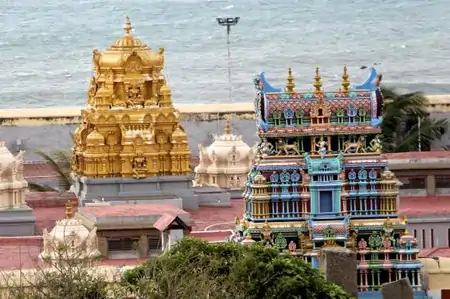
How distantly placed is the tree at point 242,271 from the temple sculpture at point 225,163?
1616 centimetres

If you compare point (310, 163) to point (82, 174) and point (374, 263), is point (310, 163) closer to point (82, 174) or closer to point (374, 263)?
point (374, 263)

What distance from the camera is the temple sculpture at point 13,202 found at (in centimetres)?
4641

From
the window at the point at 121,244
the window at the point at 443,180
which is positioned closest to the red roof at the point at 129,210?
the window at the point at 121,244

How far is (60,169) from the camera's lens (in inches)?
2124

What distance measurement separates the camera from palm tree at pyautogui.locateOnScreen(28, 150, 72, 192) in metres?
53.4

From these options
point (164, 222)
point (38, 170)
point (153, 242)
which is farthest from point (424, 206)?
point (38, 170)

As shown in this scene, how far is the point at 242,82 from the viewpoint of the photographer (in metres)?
107

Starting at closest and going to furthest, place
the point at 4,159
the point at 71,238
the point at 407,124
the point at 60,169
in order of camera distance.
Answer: the point at 71,238
the point at 4,159
the point at 60,169
the point at 407,124

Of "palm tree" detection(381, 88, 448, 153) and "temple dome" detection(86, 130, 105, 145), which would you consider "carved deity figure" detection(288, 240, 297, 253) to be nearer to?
"temple dome" detection(86, 130, 105, 145)

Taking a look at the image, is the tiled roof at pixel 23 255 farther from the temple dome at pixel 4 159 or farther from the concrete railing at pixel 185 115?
the concrete railing at pixel 185 115

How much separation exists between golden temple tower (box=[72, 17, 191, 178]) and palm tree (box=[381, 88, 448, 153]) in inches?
256

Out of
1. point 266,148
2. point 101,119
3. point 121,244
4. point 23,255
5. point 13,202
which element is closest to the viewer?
point 266,148

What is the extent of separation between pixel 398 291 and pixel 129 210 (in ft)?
39.2

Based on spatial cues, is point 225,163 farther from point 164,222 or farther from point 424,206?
point 164,222
